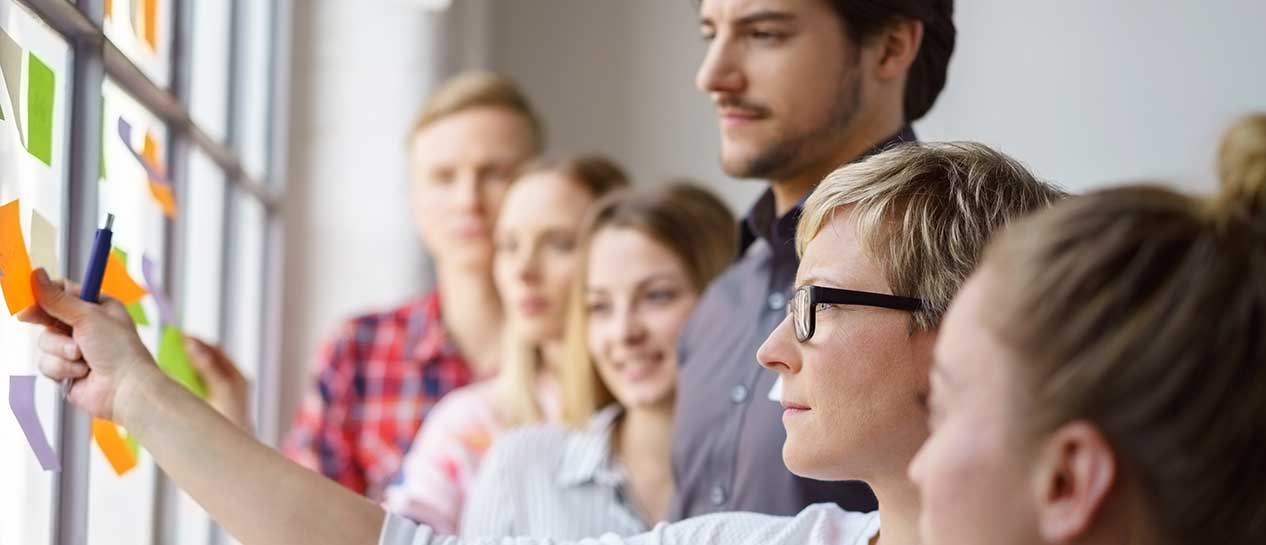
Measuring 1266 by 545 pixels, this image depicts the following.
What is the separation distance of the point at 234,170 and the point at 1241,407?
2.23 m

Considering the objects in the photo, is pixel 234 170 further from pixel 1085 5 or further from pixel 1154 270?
pixel 1154 270

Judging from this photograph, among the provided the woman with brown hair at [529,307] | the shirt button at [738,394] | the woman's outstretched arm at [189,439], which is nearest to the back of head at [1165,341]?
the woman's outstretched arm at [189,439]

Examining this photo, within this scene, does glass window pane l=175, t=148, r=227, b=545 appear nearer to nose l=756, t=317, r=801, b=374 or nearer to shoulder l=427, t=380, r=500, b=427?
shoulder l=427, t=380, r=500, b=427

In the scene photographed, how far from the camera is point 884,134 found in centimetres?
190

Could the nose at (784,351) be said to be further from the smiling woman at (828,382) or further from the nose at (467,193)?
the nose at (467,193)

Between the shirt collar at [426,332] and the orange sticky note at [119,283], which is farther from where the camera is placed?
the shirt collar at [426,332]

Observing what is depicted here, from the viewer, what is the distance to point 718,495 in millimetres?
1940

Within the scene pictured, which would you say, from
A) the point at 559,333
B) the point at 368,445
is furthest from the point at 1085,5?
the point at 368,445

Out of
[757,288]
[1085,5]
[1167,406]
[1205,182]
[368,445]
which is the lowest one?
[368,445]

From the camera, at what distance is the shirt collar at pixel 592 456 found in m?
2.43

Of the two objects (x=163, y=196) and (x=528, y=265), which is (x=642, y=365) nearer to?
(x=528, y=265)

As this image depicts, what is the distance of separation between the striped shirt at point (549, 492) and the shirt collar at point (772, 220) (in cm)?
49

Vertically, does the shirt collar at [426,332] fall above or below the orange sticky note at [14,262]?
below

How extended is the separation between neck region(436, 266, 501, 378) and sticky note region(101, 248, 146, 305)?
165 cm
